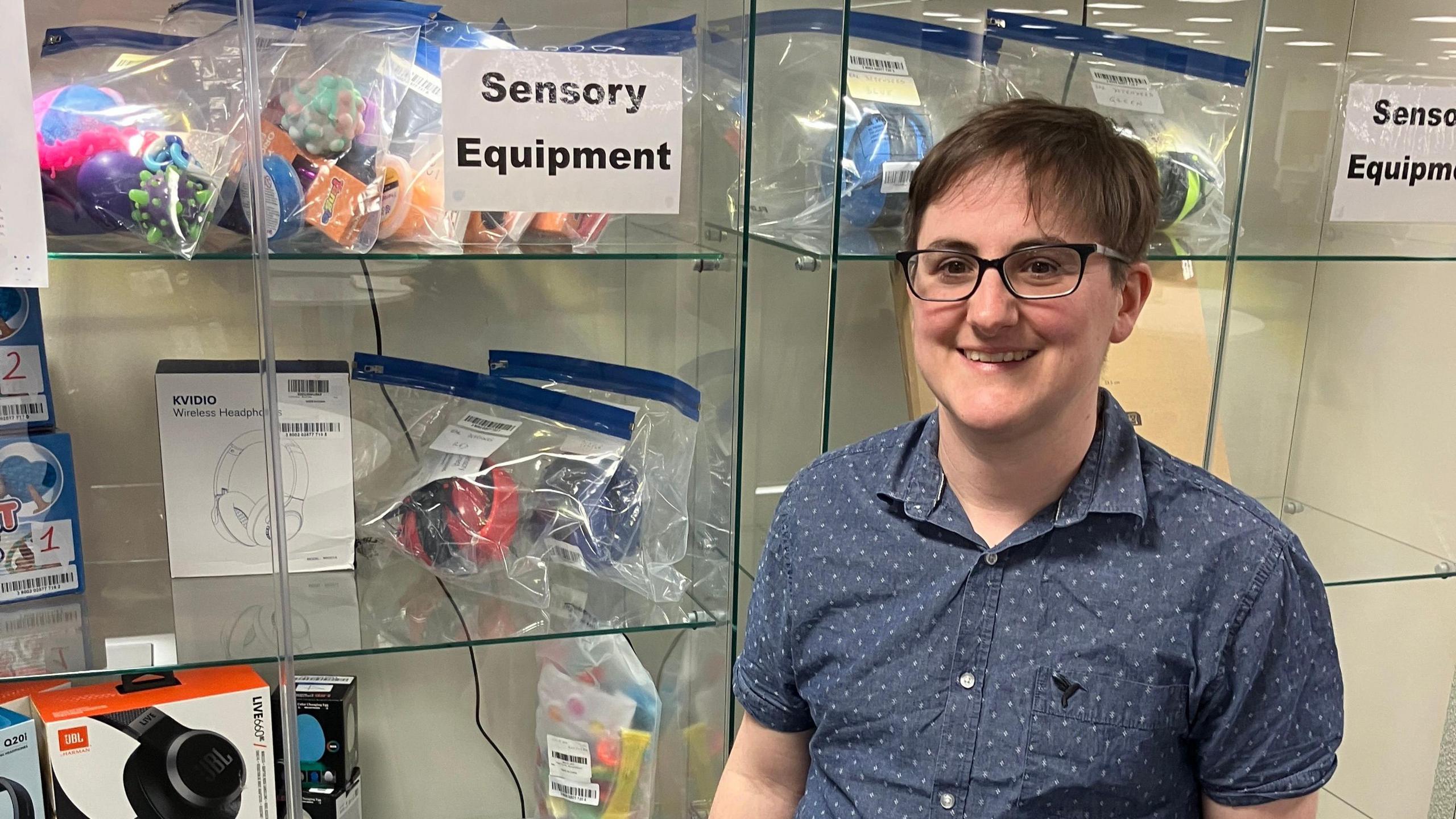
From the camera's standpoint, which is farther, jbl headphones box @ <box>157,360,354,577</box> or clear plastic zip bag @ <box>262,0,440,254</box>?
jbl headphones box @ <box>157,360,354,577</box>

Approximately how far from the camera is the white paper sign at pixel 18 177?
116 cm

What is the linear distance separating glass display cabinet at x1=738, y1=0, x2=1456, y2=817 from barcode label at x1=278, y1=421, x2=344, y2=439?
53cm

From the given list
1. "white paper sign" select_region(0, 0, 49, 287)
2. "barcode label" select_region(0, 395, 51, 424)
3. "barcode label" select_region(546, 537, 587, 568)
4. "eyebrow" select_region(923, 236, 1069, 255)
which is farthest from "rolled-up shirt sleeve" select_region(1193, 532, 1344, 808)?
"barcode label" select_region(0, 395, 51, 424)

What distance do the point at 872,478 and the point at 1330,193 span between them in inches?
35.5

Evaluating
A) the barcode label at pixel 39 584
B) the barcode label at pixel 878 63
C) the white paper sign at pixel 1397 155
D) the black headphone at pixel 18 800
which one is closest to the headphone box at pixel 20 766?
the black headphone at pixel 18 800

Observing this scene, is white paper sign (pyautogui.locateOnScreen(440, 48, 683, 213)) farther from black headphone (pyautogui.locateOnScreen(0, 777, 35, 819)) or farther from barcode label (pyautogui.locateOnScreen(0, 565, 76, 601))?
black headphone (pyautogui.locateOnScreen(0, 777, 35, 819))

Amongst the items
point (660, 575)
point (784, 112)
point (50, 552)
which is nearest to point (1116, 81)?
point (784, 112)

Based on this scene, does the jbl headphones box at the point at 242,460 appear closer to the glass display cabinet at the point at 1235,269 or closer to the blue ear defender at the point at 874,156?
the glass display cabinet at the point at 1235,269

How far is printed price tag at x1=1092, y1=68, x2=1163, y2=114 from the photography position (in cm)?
157

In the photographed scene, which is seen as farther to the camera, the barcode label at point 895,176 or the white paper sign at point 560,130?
the barcode label at point 895,176

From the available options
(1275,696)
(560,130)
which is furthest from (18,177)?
(1275,696)

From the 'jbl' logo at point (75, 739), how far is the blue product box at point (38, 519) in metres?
0.18

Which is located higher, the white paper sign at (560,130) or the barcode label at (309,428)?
the white paper sign at (560,130)

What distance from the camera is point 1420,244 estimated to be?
174 cm
